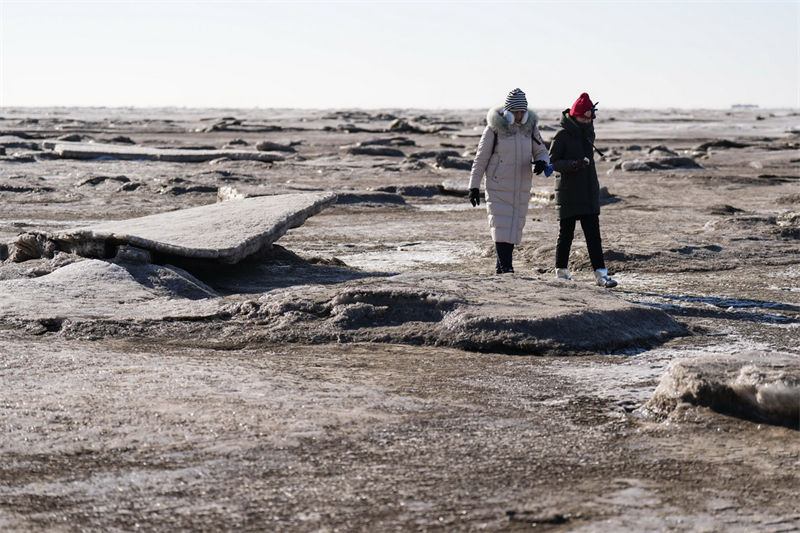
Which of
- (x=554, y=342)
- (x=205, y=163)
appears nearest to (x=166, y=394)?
(x=554, y=342)

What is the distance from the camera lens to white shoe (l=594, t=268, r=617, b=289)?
309 inches

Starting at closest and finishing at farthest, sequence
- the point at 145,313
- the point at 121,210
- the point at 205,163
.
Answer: the point at 145,313, the point at 121,210, the point at 205,163

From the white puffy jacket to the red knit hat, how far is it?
1.09 feet

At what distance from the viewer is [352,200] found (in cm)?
1445

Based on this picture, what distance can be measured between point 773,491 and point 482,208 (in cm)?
1078

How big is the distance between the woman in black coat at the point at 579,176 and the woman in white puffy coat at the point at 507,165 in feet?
0.58

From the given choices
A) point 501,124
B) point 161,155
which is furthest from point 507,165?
point 161,155

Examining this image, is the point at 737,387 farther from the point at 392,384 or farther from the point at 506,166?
the point at 506,166

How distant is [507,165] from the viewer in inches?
317

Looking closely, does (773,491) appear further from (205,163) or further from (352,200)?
(205,163)

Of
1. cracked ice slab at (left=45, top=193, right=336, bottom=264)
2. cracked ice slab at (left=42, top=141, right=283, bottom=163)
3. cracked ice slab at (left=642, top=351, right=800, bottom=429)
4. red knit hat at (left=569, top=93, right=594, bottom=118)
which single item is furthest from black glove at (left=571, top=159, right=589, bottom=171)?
cracked ice slab at (left=42, top=141, right=283, bottom=163)

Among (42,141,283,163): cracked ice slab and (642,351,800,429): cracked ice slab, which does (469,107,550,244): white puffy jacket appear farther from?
(42,141,283,163): cracked ice slab

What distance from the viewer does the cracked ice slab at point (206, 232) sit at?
23.6 ft

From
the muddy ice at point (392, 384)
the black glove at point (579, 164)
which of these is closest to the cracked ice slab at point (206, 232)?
the muddy ice at point (392, 384)
